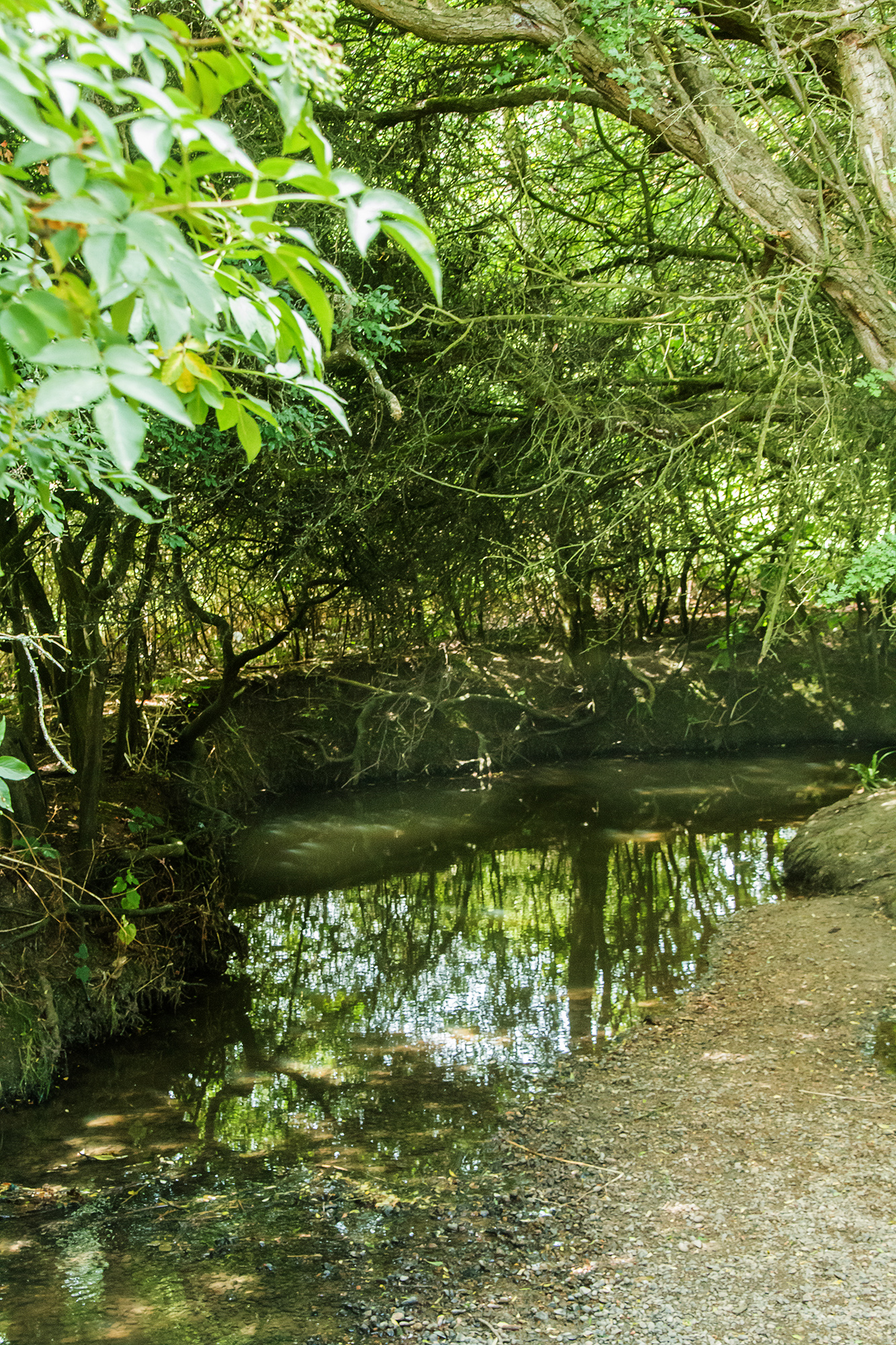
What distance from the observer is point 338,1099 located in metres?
5.17

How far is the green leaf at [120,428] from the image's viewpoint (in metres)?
0.91

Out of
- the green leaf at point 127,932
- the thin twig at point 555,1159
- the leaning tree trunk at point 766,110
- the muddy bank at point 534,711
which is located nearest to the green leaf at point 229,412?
the thin twig at point 555,1159

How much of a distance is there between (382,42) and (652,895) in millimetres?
6634

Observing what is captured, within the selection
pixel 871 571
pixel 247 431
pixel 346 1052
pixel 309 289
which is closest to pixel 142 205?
pixel 309 289

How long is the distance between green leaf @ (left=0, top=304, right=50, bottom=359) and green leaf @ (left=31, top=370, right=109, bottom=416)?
1.8 inches

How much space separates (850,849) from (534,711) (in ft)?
17.2

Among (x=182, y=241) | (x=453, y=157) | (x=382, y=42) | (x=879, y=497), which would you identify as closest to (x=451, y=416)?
(x=453, y=157)

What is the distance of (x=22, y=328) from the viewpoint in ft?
3.16

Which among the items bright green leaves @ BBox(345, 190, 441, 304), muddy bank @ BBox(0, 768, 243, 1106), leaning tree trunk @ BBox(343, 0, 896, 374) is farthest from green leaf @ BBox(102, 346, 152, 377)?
leaning tree trunk @ BBox(343, 0, 896, 374)

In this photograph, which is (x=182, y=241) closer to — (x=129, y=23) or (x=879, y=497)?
(x=129, y=23)

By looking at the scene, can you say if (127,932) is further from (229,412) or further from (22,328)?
(22,328)

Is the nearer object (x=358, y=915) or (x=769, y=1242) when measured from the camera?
(x=769, y=1242)

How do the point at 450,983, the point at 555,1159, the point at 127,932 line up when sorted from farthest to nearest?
the point at 450,983, the point at 127,932, the point at 555,1159

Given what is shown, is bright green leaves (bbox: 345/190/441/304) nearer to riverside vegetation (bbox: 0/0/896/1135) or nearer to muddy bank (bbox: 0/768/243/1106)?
riverside vegetation (bbox: 0/0/896/1135)
